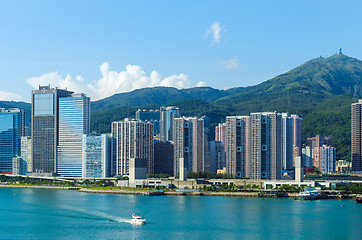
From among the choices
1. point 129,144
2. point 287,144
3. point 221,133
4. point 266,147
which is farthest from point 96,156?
point 287,144

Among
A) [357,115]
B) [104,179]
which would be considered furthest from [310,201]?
[357,115]

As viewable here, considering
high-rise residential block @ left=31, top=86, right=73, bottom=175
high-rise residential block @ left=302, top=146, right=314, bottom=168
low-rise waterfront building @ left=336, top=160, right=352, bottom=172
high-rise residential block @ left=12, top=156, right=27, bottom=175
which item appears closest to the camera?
high-rise residential block @ left=31, top=86, right=73, bottom=175

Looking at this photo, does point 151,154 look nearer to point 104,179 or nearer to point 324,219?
point 104,179

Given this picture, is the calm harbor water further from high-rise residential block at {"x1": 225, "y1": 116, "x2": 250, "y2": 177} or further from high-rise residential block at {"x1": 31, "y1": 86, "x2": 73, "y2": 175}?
high-rise residential block at {"x1": 31, "y1": 86, "x2": 73, "y2": 175}

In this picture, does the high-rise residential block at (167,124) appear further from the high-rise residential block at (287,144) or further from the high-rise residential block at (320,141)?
the high-rise residential block at (320,141)

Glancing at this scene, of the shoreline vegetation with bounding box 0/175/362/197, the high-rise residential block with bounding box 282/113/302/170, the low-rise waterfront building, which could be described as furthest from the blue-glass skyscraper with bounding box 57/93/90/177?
the low-rise waterfront building

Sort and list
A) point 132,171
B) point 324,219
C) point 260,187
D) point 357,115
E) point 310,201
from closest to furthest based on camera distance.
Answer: point 324,219, point 310,201, point 260,187, point 132,171, point 357,115

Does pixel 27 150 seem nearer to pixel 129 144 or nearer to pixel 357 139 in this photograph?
pixel 129 144
